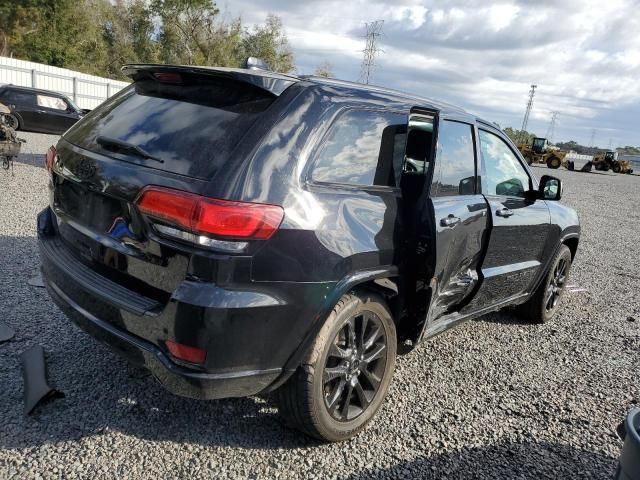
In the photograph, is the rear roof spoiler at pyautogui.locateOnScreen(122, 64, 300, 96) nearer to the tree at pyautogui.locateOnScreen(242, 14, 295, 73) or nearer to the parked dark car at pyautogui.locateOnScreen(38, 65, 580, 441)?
the parked dark car at pyautogui.locateOnScreen(38, 65, 580, 441)

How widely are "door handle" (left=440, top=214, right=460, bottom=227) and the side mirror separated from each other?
4.66ft

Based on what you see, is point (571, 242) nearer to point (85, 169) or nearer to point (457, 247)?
point (457, 247)

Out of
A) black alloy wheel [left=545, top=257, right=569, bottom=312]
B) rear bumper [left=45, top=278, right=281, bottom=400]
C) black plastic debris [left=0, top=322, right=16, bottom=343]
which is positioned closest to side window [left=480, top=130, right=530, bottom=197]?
black alloy wheel [left=545, top=257, right=569, bottom=312]

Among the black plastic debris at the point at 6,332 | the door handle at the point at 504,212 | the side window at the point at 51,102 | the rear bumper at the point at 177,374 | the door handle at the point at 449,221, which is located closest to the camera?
the rear bumper at the point at 177,374

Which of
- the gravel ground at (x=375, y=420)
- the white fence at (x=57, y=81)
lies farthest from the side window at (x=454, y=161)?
the white fence at (x=57, y=81)

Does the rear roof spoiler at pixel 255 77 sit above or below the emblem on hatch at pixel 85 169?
above

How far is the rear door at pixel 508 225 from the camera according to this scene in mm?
3716

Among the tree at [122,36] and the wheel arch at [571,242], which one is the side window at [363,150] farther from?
the tree at [122,36]

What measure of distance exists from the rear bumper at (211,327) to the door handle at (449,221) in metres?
0.96

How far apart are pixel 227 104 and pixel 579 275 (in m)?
6.22

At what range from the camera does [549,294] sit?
495cm

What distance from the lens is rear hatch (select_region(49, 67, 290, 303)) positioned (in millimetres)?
2215

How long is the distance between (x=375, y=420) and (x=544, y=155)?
40.7 metres

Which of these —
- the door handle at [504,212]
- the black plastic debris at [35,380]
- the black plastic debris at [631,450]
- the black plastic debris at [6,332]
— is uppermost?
the door handle at [504,212]
